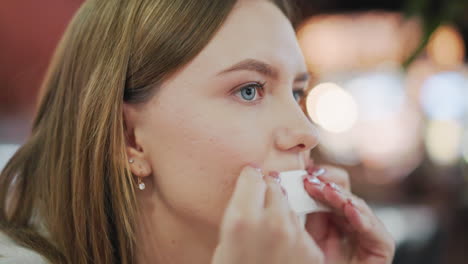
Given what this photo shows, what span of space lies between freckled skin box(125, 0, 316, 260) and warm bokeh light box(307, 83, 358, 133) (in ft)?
10.9

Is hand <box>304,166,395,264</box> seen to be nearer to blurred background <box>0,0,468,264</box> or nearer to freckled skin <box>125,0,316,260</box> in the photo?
freckled skin <box>125,0,316,260</box>

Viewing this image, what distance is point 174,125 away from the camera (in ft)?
3.31

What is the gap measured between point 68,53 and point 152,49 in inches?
11.9

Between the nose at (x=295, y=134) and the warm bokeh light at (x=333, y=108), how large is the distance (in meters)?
3.30

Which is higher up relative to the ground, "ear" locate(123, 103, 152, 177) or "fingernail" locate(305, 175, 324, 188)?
"ear" locate(123, 103, 152, 177)

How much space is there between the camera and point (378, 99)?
4188mm

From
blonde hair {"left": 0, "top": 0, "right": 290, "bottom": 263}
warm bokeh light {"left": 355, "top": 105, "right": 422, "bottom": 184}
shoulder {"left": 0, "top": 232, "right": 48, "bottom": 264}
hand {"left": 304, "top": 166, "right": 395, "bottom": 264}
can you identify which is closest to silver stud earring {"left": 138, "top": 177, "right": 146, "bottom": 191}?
blonde hair {"left": 0, "top": 0, "right": 290, "bottom": 263}

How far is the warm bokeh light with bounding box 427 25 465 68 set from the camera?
3533 millimetres

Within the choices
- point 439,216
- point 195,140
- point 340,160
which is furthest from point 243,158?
point 340,160

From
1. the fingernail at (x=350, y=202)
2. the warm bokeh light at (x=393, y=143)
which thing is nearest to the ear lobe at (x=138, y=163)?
the fingernail at (x=350, y=202)

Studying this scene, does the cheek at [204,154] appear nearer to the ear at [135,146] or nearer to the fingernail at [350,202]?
the ear at [135,146]

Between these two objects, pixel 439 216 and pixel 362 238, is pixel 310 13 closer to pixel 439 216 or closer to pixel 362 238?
pixel 439 216

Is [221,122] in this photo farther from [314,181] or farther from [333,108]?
[333,108]

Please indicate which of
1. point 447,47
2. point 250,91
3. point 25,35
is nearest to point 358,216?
point 250,91
